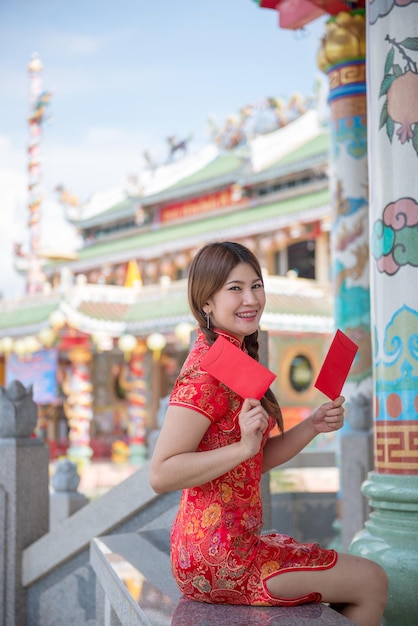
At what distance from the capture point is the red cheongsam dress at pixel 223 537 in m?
1.77

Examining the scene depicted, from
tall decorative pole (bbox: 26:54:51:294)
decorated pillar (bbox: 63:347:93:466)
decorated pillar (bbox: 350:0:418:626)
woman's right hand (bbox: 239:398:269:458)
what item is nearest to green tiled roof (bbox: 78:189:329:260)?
tall decorative pole (bbox: 26:54:51:294)

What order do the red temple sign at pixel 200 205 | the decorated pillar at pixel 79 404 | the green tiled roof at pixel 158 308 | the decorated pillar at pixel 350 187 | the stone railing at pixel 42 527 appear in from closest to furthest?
1. the stone railing at pixel 42 527
2. the decorated pillar at pixel 350 187
3. the green tiled roof at pixel 158 308
4. the decorated pillar at pixel 79 404
5. the red temple sign at pixel 200 205

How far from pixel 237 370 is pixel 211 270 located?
33cm

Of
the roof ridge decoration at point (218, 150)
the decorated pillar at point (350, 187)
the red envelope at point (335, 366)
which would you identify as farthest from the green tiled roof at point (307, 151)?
the red envelope at point (335, 366)

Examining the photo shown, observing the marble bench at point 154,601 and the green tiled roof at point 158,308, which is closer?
the marble bench at point 154,601

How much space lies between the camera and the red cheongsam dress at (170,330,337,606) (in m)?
1.77

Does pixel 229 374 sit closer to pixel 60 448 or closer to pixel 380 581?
pixel 380 581

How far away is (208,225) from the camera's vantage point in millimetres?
17750

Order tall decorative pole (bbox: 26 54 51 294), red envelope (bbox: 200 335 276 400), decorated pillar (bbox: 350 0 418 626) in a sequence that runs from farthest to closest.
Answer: tall decorative pole (bbox: 26 54 51 294) < decorated pillar (bbox: 350 0 418 626) < red envelope (bbox: 200 335 276 400)

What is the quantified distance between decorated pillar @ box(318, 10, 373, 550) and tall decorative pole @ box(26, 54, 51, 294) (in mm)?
14946

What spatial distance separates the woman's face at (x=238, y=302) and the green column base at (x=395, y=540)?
922mm

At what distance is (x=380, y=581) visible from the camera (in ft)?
5.97

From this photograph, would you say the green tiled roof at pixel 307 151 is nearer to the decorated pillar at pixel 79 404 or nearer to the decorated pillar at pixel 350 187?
the decorated pillar at pixel 79 404

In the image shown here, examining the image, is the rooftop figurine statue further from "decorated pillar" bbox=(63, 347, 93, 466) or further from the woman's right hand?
"decorated pillar" bbox=(63, 347, 93, 466)
